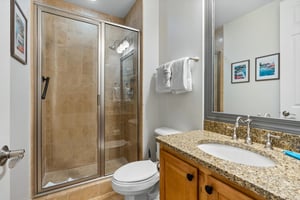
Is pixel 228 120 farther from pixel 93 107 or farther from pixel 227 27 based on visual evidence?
pixel 93 107

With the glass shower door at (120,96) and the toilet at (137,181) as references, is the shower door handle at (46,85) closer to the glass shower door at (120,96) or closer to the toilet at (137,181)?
the glass shower door at (120,96)

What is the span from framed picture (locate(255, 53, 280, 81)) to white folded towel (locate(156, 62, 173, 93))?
0.83 meters

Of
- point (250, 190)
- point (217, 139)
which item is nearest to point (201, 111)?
point (217, 139)

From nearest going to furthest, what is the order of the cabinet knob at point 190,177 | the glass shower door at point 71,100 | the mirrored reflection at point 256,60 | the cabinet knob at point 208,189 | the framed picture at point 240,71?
1. the cabinet knob at point 208,189
2. the cabinet knob at point 190,177
3. the mirrored reflection at point 256,60
4. the framed picture at point 240,71
5. the glass shower door at point 71,100

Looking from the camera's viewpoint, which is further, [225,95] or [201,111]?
[201,111]

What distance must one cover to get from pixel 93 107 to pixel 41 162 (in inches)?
33.3

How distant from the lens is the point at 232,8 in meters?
1.25

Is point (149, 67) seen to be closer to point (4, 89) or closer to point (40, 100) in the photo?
point (40, 100)

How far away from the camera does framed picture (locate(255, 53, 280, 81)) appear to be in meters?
0.98

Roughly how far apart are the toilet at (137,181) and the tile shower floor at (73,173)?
2.32ft

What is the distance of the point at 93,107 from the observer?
220 cm

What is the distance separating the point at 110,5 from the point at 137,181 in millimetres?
2374

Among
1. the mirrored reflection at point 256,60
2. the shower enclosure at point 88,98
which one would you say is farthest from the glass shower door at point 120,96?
the mirrored reflection at point 256,60

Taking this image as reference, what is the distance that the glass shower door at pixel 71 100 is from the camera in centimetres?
201
